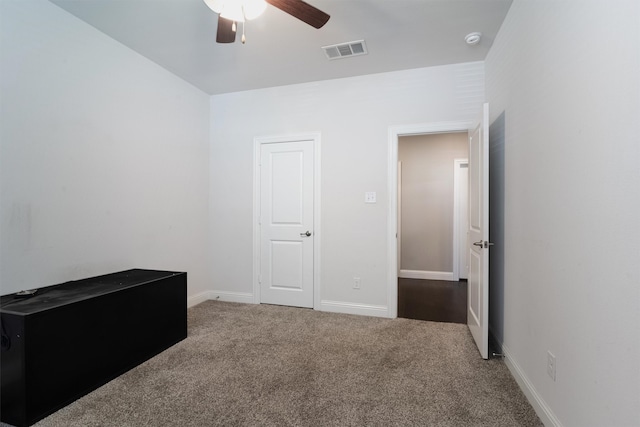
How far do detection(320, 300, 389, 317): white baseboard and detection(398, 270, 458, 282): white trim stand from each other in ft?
7.01

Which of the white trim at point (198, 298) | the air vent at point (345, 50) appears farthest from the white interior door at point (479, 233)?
the white trim at point (198, 298)

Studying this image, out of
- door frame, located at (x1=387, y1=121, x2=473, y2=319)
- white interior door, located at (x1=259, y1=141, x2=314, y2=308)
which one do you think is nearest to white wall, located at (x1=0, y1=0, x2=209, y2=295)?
white interior door, located at (x1=259, y1=141, x2=314, y2=308)

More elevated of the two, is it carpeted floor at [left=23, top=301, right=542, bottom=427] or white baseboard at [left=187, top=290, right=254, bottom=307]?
white baseboard at [left=187, top=290, right=254, bottom=307]

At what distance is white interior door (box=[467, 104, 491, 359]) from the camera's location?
221cm

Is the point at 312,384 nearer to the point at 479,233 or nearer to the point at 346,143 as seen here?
the point at 479,233

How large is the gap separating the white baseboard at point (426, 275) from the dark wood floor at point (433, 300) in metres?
0.12

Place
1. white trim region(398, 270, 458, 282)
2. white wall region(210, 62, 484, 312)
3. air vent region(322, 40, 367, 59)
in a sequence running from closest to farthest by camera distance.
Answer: air vent region(322, 40, 367, 59)
white wall region(210, 62, 484, 312)
white trim region(398, 270, 458, 282)

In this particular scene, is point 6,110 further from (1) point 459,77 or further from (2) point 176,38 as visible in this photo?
(1) point 459,77

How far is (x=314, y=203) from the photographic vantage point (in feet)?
11.2

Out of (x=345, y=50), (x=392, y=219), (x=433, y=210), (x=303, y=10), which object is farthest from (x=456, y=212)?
(x=303, y=10)

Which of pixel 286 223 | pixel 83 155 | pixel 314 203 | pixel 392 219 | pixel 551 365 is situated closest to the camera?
pixel 551 365

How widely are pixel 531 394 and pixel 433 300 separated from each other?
6.92 feet

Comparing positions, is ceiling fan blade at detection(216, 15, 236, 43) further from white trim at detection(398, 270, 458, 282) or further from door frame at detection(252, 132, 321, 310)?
white trim at detection(398, 270, 458, 282)

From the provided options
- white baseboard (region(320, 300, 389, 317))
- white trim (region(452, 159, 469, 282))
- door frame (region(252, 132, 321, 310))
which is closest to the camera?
white baseboard (region(320, 300, 389, 317))
